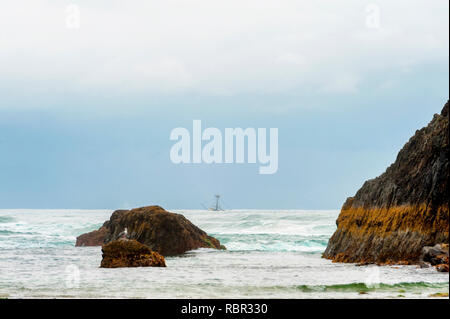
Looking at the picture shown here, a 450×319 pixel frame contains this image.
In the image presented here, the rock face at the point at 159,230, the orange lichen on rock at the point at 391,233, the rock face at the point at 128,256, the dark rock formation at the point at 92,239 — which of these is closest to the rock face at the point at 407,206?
the orange lichen on rock at the point at 391,233

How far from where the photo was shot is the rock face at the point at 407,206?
19.5 meters

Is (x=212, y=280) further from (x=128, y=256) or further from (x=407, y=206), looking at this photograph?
(x=407, y=206)

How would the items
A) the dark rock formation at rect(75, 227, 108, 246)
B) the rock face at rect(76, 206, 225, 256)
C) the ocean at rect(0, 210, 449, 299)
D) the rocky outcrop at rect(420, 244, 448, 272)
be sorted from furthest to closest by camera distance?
the dark rock formation at rect(75, 227, 108, 246)
the rock face at rect(76, 206, 225, 256)
the rocky outcrop at rect(420, 244, 448, 272)
the ocean at rect(0, 210, 449, 299)

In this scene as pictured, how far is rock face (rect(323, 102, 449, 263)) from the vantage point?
19.5 meters

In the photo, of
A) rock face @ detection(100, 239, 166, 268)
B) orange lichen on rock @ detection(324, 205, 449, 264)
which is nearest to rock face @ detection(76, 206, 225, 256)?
rock face @ detection(100, 239, 166, 268)

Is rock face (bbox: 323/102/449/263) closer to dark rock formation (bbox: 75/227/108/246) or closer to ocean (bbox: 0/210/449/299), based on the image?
ocean (bbox: 0/210/449/299)

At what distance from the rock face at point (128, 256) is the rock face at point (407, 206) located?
819 cm

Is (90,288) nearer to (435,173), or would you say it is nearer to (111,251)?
(111,251)

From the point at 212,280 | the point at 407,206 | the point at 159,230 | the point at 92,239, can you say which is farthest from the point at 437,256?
the point at 92,239

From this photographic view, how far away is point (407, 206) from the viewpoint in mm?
20844

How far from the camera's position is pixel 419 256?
A: 19469mm

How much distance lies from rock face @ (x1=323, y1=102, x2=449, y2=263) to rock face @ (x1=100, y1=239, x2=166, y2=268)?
322 inches

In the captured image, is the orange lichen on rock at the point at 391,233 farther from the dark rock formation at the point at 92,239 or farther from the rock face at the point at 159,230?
the dark rock formation at the point at 92,239

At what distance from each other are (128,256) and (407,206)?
34.9 feet
